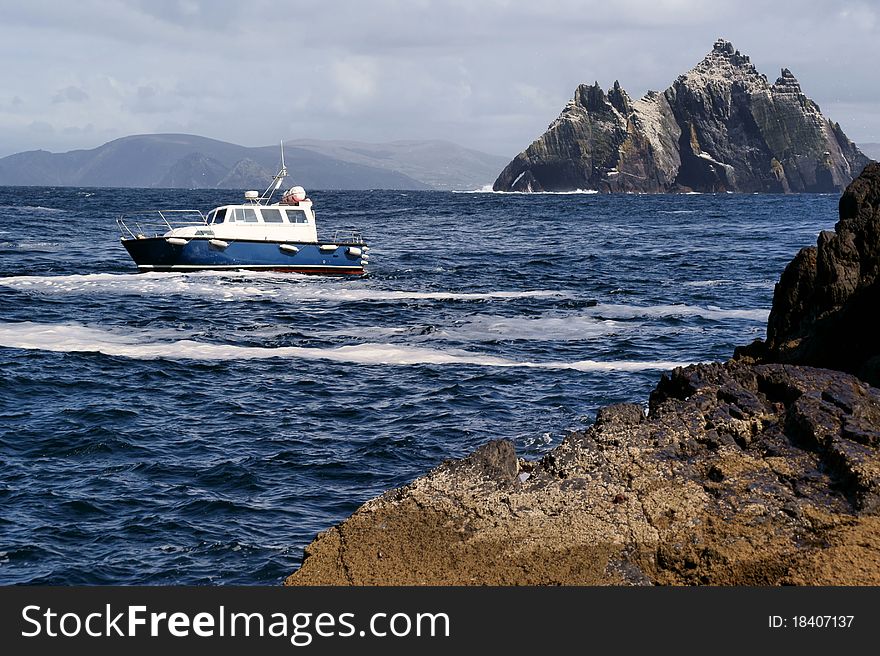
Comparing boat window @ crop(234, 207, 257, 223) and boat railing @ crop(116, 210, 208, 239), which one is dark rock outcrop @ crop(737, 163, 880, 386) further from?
boat railing @ crop(116, 210, 208, 239)

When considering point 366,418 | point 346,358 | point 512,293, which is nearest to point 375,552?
point 366,418

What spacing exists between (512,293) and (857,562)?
2890cm

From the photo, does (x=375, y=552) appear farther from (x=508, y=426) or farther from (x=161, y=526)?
(x=508, y=426)

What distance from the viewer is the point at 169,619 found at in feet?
21.8

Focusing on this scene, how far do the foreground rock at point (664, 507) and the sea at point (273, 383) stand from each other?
301 centimetres

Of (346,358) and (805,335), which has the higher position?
(805,335)

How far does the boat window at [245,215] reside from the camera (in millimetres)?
41375

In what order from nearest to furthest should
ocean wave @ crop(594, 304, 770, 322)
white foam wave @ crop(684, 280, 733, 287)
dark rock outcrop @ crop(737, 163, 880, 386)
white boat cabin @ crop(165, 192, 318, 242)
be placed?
dark rock outcrop @ crop(737, 163, 880, 386)
ocean wave @ crop(594, 304, 770, 322)
white foam wave @ crop(684, 280, 733, 287)
white boat cabin @ crop(165, 192, 318, 242)

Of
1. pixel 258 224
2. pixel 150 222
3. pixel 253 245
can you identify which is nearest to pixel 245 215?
pixel 258 224

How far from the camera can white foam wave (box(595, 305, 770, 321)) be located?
99.7 ft

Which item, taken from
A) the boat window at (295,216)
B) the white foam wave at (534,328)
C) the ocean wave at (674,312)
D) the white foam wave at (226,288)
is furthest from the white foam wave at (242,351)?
the boat window at (295,216)

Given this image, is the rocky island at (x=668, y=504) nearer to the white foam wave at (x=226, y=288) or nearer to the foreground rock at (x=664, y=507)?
the foreground rock at (x=664, y=507)

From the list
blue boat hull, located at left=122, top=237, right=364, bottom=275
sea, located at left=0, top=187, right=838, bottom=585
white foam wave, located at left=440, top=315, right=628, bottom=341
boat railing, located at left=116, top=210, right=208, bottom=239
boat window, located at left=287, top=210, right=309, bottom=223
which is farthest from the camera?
boat railing, located at left=116, top=210, right=208, bottom=239

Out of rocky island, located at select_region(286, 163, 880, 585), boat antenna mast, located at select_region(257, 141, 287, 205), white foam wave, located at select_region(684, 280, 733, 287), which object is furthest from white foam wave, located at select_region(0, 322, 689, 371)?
boat antenna mast, located at select_region(257, 141, 287, 205)
